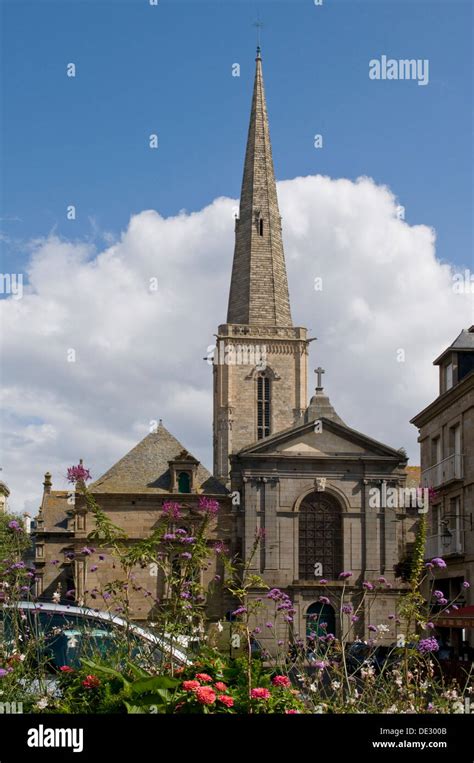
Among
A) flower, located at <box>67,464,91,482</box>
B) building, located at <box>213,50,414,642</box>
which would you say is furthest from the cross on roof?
flower, located at <box>67,464,91,482</box>

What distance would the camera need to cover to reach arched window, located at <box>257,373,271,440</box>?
61438 millimetres

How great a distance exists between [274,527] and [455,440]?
15.0 meters

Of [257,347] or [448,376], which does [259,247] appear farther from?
[448,376]

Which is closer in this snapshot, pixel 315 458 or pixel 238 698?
pixel 238 698

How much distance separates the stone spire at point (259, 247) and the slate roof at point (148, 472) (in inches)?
731

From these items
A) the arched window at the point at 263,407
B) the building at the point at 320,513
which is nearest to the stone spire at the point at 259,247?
the arched window at the point at 263,407

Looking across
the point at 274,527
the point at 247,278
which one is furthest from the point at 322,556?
the point at 247,278

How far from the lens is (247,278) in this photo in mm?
65000

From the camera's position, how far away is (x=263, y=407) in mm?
61719

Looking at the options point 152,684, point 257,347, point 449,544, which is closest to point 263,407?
point 257,347

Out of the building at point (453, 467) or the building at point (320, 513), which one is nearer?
the building at point (453, 467)

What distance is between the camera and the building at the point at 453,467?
2656 centimetres

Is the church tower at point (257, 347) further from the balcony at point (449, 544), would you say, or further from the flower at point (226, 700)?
the flower at point (226, 700)
